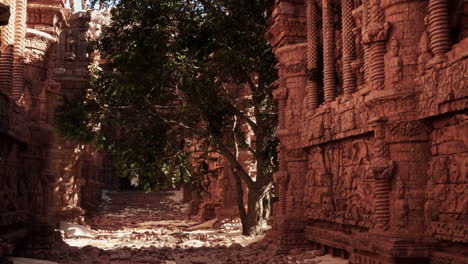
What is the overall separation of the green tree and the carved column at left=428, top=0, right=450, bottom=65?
29.3 feet

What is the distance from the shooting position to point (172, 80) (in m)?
18.7

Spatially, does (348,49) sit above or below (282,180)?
above

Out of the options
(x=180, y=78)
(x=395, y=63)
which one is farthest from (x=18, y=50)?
(x=395, y=63)

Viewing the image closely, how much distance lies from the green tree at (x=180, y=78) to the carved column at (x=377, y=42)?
7620mm

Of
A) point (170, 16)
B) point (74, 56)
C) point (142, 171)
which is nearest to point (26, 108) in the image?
point (142, 171)

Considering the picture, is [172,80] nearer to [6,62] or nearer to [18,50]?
[18,50]

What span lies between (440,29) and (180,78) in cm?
1124

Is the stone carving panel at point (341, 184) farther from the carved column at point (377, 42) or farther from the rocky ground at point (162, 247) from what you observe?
the carved column at point (377, 42)

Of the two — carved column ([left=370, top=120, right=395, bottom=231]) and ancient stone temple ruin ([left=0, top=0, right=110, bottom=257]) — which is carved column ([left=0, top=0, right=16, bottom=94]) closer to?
ancient stone temple ruin ([left=0, top=0, right=110, bottom=257])

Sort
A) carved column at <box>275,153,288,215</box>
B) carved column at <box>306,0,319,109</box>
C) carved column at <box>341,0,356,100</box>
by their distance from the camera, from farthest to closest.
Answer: carved column at <box>275,153,288,215</box>, carved column at <box>306,0,319,109</box>, carved column at <box>341,0,356,100</box>

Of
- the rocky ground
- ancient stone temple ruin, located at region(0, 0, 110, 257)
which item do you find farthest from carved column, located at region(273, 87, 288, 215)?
ancient stone temple ruin, located at region(0, 0, 110, 257)

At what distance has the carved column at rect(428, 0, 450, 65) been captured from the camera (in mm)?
8109

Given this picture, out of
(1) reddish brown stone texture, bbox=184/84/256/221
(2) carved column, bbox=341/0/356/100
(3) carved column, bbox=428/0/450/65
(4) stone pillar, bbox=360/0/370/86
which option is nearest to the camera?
(3) carved column, bbox=428/0/450/65

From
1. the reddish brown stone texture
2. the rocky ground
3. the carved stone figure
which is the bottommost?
the rocky ground
